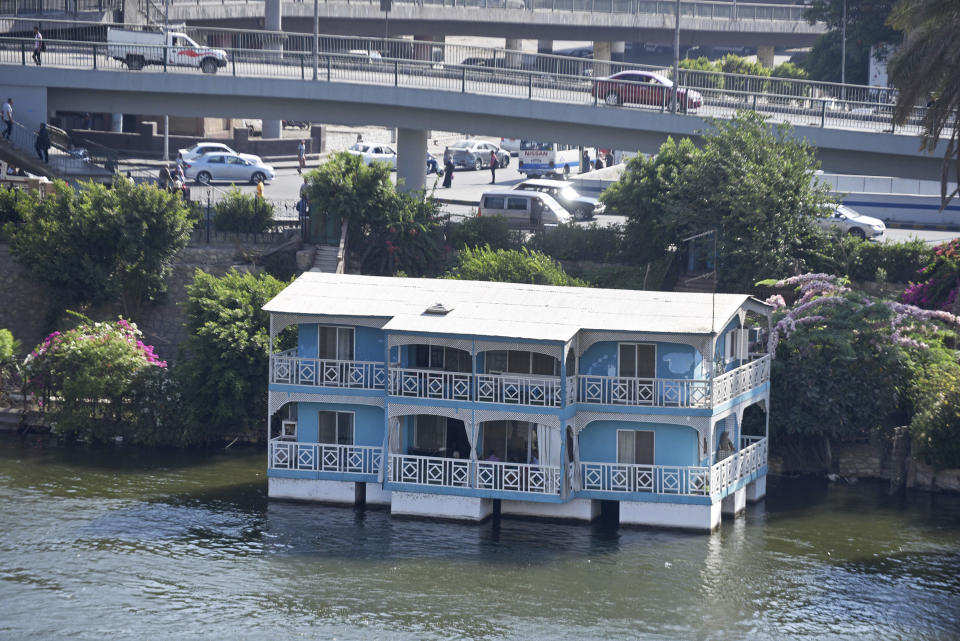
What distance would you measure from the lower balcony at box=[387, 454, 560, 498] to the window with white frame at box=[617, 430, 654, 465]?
2.15 meters

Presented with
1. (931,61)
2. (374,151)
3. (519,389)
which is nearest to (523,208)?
(931,61)

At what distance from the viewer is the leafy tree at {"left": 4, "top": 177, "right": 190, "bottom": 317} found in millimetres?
56906

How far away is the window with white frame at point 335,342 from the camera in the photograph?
1690 inches

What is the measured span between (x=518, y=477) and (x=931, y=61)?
19721 mm

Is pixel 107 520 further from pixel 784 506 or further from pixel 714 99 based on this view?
pixel 714 99

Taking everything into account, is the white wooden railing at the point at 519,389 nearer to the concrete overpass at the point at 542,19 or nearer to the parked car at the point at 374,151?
the parked car at the point at 374,151

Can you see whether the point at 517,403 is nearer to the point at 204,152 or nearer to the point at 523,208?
the point at 523,208

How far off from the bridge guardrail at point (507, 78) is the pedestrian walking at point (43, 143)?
3.31 meters

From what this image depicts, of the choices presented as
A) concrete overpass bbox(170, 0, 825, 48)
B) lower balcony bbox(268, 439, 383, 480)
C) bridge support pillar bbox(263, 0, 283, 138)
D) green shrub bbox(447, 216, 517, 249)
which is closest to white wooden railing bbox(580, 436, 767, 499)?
lower balcony bbox(268, 439, 383, 480)

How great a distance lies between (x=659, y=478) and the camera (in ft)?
131

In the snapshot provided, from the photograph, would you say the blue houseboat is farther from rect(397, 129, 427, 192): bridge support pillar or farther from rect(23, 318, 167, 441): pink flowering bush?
rect(397, 129, 427, 192): bridge support pillar

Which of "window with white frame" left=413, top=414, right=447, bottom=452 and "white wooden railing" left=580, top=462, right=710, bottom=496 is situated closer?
"white wooden railing" left=580, top=462, right=710, bottom=496

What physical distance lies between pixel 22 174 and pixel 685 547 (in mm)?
38306

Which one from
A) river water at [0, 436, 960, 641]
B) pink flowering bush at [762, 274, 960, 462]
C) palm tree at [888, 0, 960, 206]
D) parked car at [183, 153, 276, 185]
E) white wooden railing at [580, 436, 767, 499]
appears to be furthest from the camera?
parked car at [183, 153, 276, 185]
